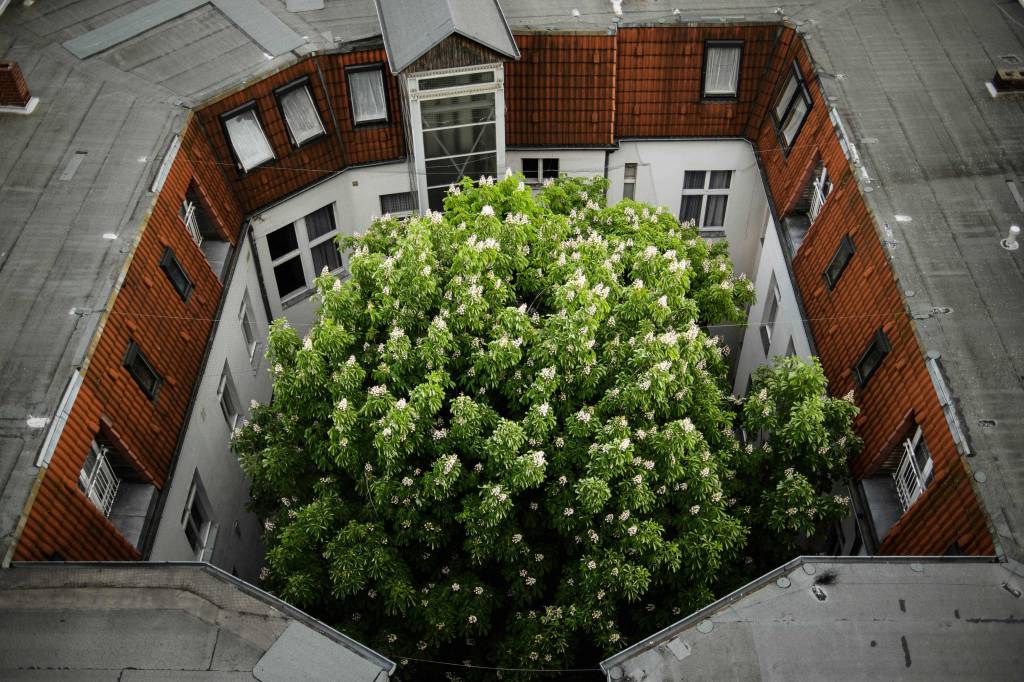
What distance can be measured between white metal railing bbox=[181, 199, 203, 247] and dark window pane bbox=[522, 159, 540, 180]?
1201 centimetres

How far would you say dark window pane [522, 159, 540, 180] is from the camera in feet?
123

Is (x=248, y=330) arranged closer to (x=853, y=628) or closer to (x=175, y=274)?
(x=175, y=274)

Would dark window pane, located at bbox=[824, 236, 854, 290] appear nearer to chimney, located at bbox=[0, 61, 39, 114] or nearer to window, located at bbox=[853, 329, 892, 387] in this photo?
window, located at bbox=[853, 329, 892, 387]

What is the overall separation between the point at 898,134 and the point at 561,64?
37.1 ft

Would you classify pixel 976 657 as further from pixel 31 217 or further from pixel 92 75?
pixel 92 75

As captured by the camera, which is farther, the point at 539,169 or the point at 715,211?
the point at 715,211

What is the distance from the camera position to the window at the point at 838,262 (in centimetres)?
2772

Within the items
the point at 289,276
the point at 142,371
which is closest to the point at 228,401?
the point at 289,276

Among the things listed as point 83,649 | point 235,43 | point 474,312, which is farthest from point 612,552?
point 235,43

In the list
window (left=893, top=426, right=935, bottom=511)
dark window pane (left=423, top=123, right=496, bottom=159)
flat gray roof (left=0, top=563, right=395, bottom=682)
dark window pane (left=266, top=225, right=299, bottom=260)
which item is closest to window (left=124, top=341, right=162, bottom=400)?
flat gray roof (left=0, top=563, right=395, bottom=682)

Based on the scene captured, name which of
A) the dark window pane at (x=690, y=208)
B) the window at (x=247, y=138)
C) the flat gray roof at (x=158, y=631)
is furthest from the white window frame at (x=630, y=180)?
the flat gray roof at (x=158, y=631)

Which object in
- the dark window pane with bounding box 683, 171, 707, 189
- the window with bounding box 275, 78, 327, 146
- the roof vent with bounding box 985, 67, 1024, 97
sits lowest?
the roof vent with bounding box 985, 67, 1024, 97

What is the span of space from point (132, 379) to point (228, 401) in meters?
7.35

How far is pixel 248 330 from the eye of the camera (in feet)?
112
